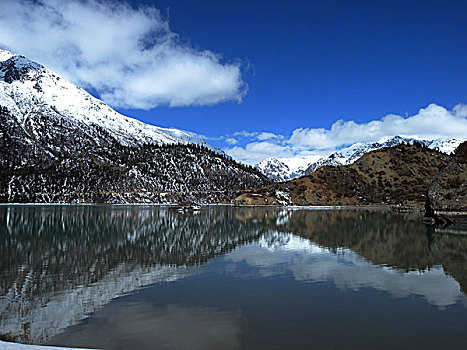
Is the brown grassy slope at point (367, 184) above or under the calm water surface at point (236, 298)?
above

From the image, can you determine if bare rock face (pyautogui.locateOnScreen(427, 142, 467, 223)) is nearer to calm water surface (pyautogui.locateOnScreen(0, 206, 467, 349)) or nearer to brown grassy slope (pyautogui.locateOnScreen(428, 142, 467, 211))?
brown grassy slope (pyautogui.locateOnScreen(428, 142, 467, 211))

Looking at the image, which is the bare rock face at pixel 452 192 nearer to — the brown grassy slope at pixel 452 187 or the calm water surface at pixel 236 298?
the brown grassy slope at pixel 452 187

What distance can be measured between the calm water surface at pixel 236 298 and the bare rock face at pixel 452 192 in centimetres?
3089

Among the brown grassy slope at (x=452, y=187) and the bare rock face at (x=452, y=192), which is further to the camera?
the brown grassy slope at (x=452, y=187)

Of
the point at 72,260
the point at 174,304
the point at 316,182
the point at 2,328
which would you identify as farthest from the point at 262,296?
the point at 316,182

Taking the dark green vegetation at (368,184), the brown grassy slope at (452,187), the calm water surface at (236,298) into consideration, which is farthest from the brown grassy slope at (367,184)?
the calm water surface at (236,298)

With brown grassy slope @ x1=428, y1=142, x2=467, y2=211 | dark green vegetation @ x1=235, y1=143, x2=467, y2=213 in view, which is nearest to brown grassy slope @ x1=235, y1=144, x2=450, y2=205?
dark green vegetation @ x1=235, y1=143, x2=467, y2=213

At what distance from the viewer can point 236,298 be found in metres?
18.1

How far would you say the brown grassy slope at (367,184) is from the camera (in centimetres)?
17225

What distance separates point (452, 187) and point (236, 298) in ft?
192

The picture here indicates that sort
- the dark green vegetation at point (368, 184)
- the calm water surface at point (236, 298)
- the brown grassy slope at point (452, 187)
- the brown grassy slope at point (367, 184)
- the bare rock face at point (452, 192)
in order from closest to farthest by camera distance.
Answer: the calm water surface at point (236, 298) → the bare rock face at point (452, 192) → the brown grassy slope at point (452, 187) → the dark green vegetation at point (368, 184) → the brown grassy slope at point (367, 184)

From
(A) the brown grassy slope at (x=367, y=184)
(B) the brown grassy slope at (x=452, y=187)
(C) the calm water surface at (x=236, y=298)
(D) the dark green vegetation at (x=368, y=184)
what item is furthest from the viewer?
(A) the brown grassy slope at (x=367, y=184)

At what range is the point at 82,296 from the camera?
18.4m

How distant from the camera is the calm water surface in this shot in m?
12.8
